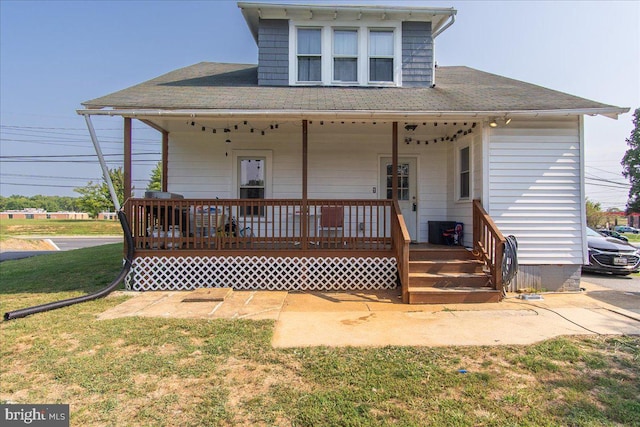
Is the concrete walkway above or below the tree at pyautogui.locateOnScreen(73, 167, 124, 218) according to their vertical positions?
below

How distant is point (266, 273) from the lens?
256 inches

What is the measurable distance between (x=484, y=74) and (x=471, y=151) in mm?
3784

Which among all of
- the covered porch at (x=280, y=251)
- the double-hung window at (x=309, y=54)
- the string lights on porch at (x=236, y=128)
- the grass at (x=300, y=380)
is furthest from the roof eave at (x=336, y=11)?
the grass at (x=300, y=380)

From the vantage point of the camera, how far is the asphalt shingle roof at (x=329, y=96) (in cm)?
616

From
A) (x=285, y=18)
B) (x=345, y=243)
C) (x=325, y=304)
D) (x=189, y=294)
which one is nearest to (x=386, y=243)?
(x=345, y=243)

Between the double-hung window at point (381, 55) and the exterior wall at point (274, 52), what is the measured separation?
2092 millimetres

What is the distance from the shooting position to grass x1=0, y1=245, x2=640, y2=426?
2479 millimetres

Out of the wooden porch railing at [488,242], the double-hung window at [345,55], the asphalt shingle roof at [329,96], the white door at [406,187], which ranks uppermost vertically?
the double-hung window at [345,55]

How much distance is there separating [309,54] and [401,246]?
532 centimetres

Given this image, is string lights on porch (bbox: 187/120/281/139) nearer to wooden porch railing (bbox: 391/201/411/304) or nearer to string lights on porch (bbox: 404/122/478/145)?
string lights on porch (bbox: 404/122/478/145)

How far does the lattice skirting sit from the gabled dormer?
4.43m

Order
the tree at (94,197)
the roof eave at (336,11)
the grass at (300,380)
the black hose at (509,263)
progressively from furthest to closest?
the tree at (94,197)
the roof eave at (336,11)
the black hose at (509,263)
the grass at (300,380)

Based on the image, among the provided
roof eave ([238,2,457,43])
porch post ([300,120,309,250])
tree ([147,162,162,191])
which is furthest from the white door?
tree ([147,162,162,191])

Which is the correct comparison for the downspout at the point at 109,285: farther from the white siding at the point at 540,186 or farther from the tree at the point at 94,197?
the tree at the point at 94,197
